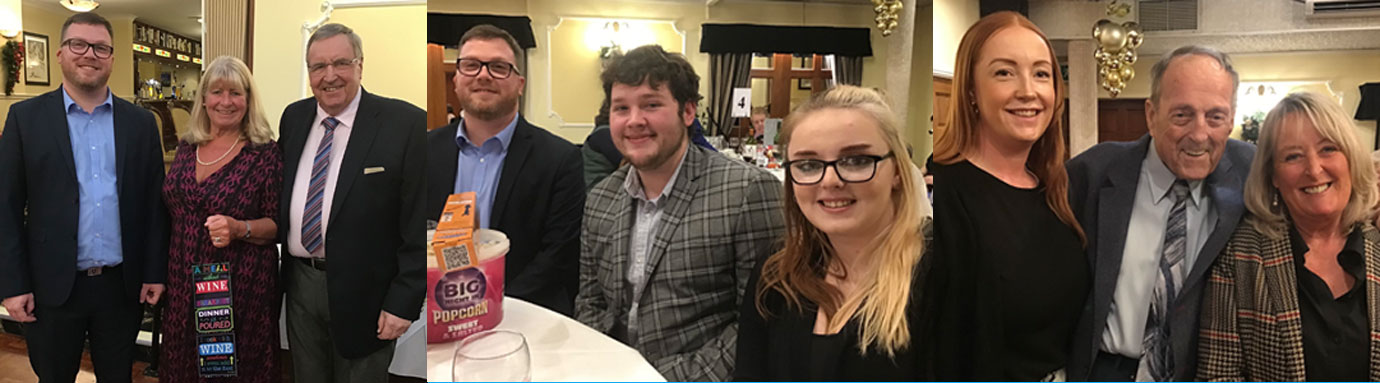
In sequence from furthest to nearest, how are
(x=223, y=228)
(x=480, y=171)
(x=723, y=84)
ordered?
1. (x=223, y=228)
2. (x=480, y=171)
3. (x=723, y=84)

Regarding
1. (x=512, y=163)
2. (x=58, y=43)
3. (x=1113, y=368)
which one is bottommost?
(x=1113, y=368)

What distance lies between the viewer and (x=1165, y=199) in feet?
3.63

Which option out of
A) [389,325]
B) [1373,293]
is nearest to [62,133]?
[389,325]

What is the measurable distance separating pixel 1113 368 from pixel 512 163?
1.00 meters

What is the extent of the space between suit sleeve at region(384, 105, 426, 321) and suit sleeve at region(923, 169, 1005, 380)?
1553 mm

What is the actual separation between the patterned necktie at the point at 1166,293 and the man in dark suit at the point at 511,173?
91 centimetres

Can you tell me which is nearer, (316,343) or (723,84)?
(723,84)

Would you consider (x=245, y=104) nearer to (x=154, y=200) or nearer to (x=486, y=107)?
(x=154, y=200)

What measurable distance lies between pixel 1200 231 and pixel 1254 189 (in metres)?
0.11

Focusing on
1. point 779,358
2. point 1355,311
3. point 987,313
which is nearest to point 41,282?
point 779,358

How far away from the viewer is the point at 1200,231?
111cm

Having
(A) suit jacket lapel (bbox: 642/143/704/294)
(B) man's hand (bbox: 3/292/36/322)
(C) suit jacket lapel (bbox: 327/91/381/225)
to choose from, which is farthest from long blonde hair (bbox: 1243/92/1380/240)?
(B) man's hand (bbox: 3/292/36/322)

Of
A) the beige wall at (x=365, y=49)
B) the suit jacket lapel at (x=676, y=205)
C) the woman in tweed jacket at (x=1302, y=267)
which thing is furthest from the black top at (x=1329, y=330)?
the beige wall at (x=365, y=49)

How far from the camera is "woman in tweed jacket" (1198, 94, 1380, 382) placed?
1.13 m
